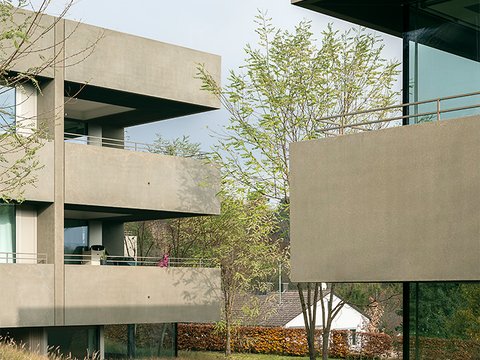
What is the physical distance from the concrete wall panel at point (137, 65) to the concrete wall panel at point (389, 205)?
13.5 metres

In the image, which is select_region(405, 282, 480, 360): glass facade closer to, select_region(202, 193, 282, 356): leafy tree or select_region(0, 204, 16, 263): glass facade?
select_region(0, 204, 16, 263): glass facade

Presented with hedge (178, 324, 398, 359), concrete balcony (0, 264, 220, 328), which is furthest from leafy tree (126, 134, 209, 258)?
concrete balcony (0, 264, 220, 328)

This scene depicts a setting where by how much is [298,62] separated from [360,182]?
60.2 feet

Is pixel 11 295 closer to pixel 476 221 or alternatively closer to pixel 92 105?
pixel 92 105

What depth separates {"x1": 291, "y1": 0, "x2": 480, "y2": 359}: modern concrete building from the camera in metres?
12.3

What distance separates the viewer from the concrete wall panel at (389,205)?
12.3 meters

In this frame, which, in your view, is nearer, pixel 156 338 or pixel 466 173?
pixel 466 173

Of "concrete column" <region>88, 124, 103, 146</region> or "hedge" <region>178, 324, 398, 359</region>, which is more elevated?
"concrete column" <region>88, 124, 103, 146</region>

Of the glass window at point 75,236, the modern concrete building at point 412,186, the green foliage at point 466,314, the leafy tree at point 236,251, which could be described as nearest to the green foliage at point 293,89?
the leafy tree at point 236,251

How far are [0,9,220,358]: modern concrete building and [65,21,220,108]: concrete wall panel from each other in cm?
3

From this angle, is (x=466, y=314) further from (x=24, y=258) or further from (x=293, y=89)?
(x=293, y=89)

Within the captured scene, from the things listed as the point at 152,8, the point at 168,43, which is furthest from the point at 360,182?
the point at 168,43

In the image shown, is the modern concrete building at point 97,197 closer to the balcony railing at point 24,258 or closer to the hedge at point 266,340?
the balcony railing at point 24,258

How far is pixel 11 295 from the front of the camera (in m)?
24.8
